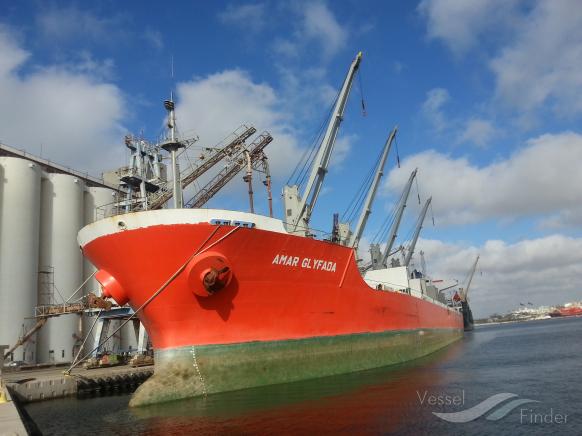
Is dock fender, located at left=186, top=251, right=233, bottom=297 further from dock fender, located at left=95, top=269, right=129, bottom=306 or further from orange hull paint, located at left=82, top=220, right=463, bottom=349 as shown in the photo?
dock fender, located at left=95, top=269, right=129, bottom=306

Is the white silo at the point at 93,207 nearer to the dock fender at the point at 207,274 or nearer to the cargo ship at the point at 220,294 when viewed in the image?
the cargo ship at the point at 220,294

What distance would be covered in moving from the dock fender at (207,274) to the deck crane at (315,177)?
201 inches

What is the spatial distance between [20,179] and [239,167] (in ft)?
51.3

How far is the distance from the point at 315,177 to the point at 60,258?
22239 millimetres

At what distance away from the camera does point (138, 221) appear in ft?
47.5

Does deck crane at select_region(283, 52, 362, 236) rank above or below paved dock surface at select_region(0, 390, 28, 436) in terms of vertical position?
above

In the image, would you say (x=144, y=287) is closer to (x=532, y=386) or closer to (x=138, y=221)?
(x=138, y=221)

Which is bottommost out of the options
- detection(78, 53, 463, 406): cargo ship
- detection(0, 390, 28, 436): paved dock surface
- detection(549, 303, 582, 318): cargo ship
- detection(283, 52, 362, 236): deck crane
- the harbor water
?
detection(549, 303, 582, 318): cargo ship

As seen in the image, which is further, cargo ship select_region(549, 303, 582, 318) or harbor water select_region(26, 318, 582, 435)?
cargo ship select_region(549, 303, 582, 318)

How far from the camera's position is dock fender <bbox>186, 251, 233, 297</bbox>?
13.8m

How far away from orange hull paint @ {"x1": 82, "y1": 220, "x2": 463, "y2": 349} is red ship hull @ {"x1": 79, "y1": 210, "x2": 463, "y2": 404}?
32 millimetres

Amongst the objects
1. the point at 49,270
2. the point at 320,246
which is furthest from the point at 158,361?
the point at 49,270

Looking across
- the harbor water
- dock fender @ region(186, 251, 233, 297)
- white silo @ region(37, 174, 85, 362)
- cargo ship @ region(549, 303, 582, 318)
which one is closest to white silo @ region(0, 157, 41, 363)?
white silo @ region(37, 174, 85, 362)

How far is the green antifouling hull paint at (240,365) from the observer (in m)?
14.2
